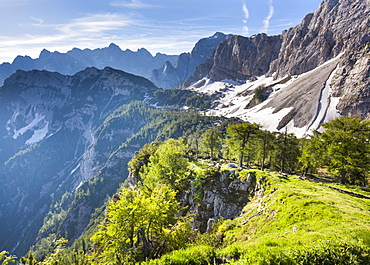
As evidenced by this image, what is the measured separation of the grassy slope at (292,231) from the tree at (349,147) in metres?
6.68

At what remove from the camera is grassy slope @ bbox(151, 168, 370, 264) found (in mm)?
9984

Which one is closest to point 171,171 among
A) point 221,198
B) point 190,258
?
point 221,198

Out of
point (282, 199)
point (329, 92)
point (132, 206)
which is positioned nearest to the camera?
point (132, 206)

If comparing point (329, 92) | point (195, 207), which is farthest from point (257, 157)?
point (329, 92)

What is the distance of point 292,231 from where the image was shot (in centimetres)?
1753

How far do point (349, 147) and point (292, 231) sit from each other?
98.2ft

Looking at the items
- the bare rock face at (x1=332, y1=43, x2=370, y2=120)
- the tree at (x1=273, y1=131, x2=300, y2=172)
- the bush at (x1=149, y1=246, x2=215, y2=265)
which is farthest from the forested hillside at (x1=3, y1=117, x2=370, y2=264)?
the bare rock face at (x1=332, y1=43, x2=370, y2=120)

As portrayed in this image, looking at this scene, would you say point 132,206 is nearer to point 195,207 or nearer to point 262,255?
point 262,255

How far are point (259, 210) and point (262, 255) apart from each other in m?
17.4

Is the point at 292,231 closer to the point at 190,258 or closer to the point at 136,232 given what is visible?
the point at 190,258

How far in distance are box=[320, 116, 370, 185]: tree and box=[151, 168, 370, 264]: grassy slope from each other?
21.9ft

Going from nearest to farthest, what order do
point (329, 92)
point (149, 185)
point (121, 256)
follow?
point (121, 256), point (149, 185), point (329, 92)

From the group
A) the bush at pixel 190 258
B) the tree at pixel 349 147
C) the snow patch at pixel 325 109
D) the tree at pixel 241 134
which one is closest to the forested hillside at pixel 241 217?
the bush at pixel 190 258

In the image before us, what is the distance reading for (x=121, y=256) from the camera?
17.3 meters
